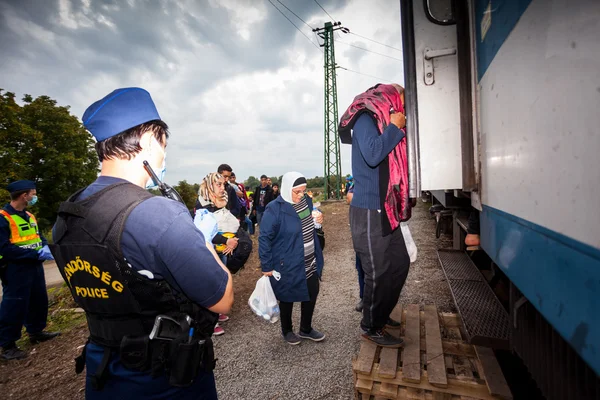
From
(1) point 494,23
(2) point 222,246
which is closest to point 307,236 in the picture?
(2) point 222,246

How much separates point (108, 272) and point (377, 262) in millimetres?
1835

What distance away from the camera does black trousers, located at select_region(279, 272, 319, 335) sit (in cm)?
323

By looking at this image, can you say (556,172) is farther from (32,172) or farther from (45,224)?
(32,172)

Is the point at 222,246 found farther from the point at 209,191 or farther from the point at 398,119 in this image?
the point at 398,119

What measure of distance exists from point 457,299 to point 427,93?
183 centimetres

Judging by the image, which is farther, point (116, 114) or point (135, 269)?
Answer: point (116, 114)

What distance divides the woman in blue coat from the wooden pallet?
97 cm

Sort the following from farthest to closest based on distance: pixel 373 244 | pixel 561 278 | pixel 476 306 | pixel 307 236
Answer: pixel 307 236 < pixel 476 306 < pixel 373 244 < pixel 561 278

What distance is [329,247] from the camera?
25.3ft

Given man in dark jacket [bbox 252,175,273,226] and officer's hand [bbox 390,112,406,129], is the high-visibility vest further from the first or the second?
man in dark jacket [bbox 252,175,273,226]

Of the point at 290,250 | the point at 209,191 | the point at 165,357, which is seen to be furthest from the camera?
the point at 209,191

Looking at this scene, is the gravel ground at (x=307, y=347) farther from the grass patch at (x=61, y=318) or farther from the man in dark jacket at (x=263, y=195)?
the man in dark jacket at (x=263, y=195)

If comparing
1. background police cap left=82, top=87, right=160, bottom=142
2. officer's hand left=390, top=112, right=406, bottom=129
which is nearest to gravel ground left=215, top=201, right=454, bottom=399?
officer's hand left=390, top=112, right=406, bottom=129

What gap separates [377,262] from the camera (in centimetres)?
230
